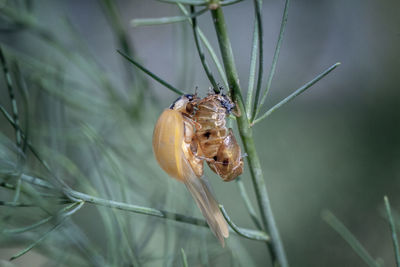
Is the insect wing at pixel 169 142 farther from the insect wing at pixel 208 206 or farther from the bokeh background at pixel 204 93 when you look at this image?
the bokeh background at pixel 204 93

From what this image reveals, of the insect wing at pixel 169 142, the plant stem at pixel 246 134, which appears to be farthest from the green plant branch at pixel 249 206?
the insect wing at pixel 169 142

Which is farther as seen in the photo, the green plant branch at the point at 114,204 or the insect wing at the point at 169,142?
the insect wing at the point at 169,142

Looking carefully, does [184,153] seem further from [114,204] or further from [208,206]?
[114,204]

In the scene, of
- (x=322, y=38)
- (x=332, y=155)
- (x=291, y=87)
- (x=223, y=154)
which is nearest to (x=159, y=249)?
(x=223, y=154)

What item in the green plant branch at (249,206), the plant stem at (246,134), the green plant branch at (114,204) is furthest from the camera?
the green plant branch at (249,206)

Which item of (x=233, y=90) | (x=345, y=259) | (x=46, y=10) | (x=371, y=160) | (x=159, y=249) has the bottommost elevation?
(x=345, y=259)

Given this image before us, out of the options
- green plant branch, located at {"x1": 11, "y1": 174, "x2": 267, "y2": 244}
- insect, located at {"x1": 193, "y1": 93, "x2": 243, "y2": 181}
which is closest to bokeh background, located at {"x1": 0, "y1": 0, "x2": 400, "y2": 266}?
green plant branch, located at {"x1": 11, "y1": 174, "x2": 267, "y2": 244}

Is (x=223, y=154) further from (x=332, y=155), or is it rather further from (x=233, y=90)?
(x=332, y=155)

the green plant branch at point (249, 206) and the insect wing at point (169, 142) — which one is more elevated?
the insect wing at point (169, 142)
